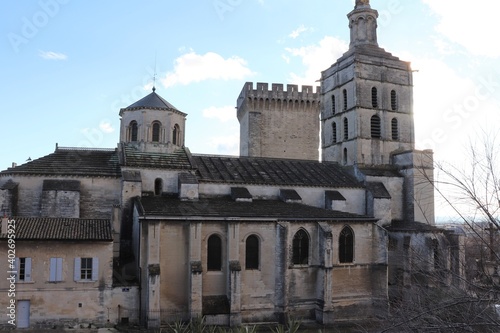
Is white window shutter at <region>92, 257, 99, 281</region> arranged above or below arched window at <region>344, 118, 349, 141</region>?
below

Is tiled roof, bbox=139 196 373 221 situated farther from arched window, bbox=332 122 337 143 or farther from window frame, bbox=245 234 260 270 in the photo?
arched window, bbox=332 122 337 143

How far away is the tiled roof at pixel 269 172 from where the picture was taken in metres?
31.1

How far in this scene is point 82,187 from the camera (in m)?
27.8

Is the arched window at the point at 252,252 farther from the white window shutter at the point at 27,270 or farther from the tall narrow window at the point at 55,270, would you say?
the white window shutter at the point at 27,270

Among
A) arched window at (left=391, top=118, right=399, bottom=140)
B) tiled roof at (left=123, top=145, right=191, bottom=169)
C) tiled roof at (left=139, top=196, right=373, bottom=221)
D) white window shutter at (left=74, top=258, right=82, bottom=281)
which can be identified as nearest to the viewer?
white window shutter at (left=74, top=258, right=82, bottom=281)

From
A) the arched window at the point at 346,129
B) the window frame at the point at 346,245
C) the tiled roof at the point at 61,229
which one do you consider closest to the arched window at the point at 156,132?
the tiled roof at the point at 61,229

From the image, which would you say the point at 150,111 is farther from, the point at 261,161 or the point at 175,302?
the point at 175,302

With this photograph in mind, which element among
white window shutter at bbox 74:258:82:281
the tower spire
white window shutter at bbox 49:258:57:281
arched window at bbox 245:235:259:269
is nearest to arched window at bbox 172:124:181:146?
arched window at bbox 245:235:259:269

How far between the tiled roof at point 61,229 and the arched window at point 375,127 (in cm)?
2378

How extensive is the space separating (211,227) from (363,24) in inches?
971

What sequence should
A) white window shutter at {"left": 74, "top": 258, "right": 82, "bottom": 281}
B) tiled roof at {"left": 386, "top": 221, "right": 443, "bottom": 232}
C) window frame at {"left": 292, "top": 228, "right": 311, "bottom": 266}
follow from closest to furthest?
white window shutter at {"left": 74, "top": 258, "right": 82, "bottom": 281} → window frame at {"left": 292, "top": 228, "right": 311, "bottom": 266} → tiled roof at {"left": 386, "top": 221, "right": 443, "bottom": 232}

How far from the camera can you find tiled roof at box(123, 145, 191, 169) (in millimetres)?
29250

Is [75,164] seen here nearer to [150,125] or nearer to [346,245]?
[150,125]

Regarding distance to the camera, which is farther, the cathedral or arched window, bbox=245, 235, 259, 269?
arched window, bbox=245, 235, 259, 269
